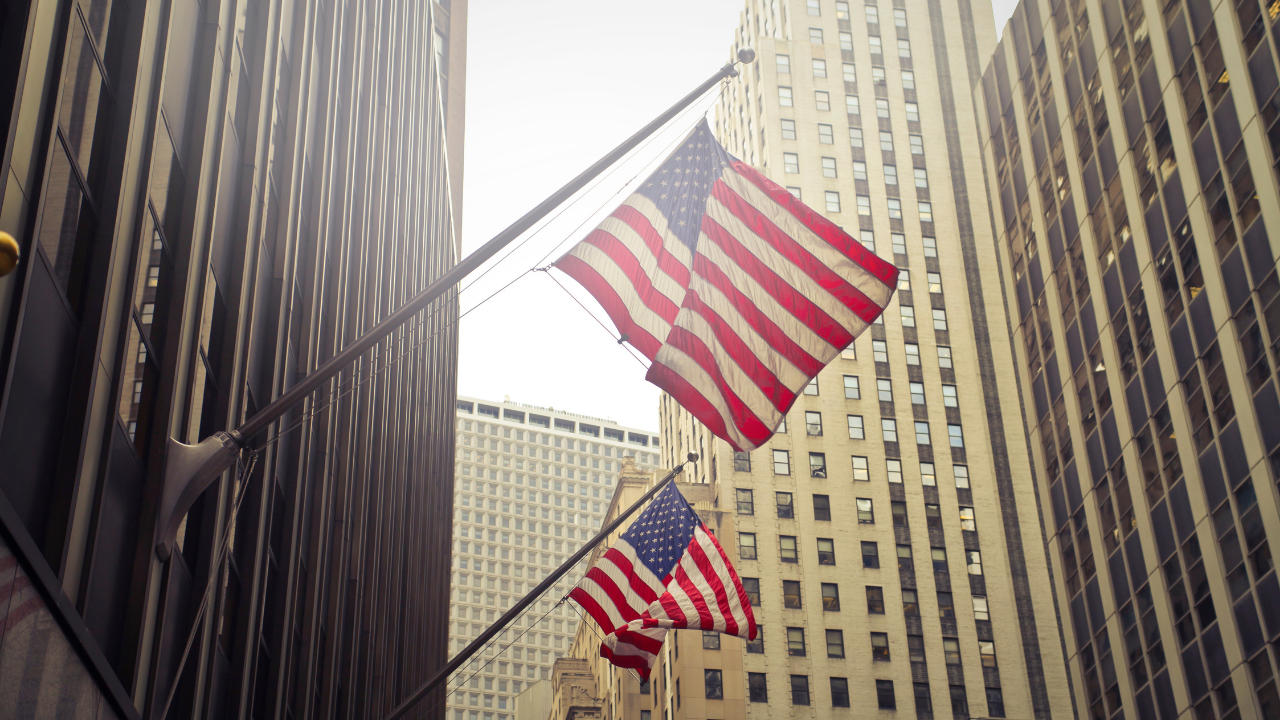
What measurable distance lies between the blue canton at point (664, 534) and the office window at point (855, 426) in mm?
57781

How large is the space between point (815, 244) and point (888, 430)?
6590cm

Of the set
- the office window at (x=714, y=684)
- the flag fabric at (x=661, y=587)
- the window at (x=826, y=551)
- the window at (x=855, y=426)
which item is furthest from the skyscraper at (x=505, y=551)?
the flag fabric at (x=661, y=587)

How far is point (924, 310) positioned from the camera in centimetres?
8419

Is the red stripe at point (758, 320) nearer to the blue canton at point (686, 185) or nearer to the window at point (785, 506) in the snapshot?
the blue canton at point (686, 185)

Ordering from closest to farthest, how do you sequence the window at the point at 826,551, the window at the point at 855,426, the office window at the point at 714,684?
1. the office window at the point at 714,684
2. the window at the point at 826,551
3. the window at the point at 855,426

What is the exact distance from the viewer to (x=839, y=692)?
227 ft

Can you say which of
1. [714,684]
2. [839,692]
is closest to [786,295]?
[714,684]

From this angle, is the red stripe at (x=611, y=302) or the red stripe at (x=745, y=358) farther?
the red stripe at (x=745, y=358)

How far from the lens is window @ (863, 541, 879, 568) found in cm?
7406

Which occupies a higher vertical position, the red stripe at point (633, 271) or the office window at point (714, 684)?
the red stripe at point (633, 271)

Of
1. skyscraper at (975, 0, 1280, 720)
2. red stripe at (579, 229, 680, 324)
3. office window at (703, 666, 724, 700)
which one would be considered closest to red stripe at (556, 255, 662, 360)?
red stripe at (579, 229, 680, 324)

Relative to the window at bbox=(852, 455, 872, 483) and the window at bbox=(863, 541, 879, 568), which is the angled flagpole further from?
Answer: the window at bbox=(852, 455, 872, 483)

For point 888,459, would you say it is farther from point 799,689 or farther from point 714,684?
point 714,684

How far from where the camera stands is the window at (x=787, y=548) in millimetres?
73562
